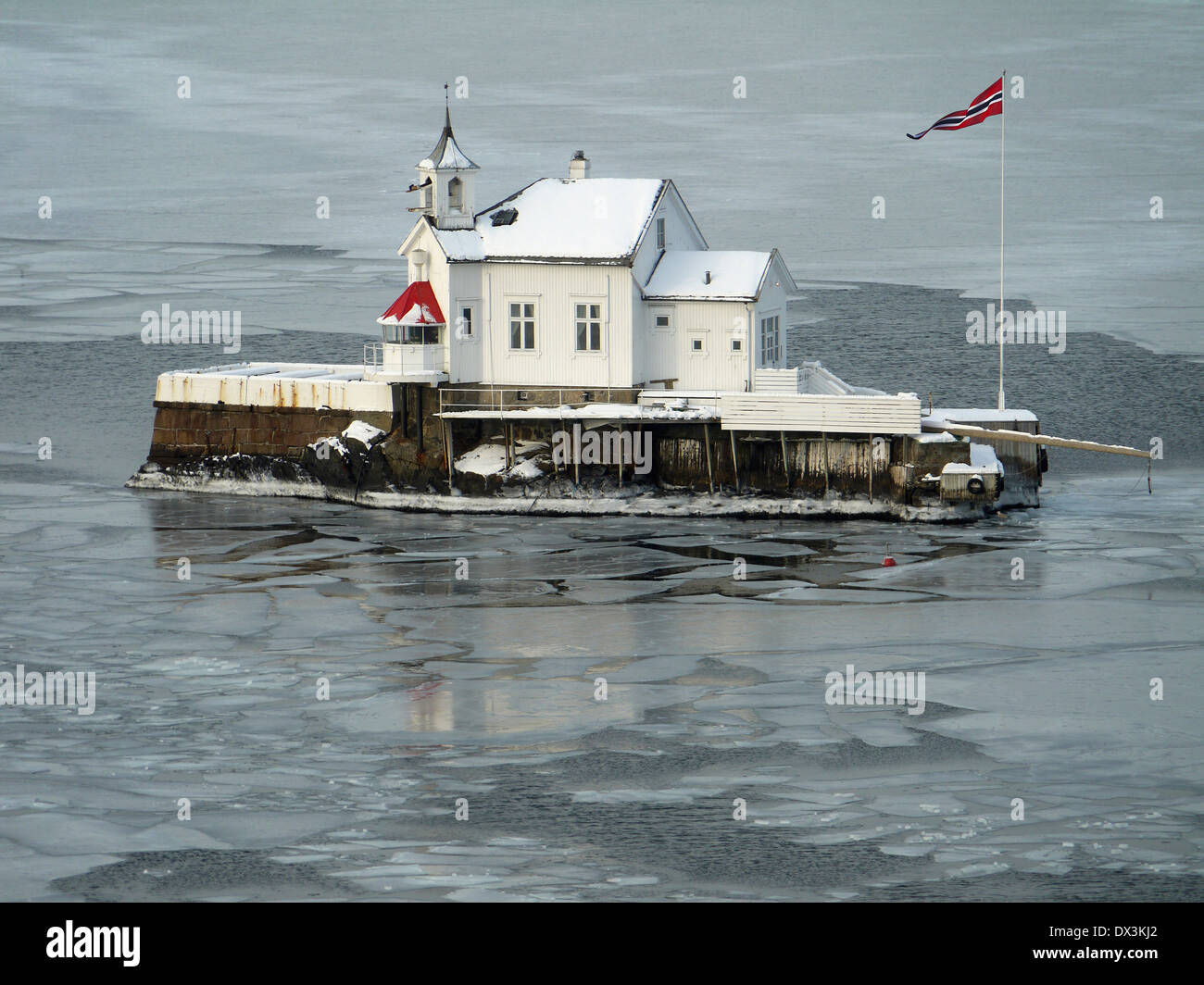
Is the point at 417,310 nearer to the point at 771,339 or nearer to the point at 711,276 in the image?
the point at 711,276

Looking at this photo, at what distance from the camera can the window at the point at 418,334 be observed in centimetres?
5044

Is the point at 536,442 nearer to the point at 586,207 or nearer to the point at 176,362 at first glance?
the point at 586,207

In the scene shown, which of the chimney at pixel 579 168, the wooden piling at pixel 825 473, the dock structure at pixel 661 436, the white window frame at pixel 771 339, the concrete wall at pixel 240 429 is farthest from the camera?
the chimney at pixel 579 168

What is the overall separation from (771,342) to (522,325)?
699cm

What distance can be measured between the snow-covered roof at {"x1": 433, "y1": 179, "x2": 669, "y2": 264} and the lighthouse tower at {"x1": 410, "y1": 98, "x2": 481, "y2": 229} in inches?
17.3

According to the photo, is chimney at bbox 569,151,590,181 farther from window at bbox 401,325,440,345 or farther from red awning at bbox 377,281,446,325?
window at bbox 401,325,440,345

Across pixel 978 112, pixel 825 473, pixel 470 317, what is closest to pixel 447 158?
pixel 470 317

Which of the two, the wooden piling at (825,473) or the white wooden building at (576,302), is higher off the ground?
the white wooden building at (576,302)

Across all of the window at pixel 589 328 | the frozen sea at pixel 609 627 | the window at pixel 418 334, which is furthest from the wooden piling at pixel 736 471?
the window at pixel 418 334

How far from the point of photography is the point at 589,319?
5003 cm

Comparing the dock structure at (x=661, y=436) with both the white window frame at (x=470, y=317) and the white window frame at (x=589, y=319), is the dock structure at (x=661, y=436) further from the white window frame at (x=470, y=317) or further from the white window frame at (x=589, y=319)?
the white window frame at (x=470, y=317)

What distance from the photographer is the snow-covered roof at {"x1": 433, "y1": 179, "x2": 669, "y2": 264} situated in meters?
50.1

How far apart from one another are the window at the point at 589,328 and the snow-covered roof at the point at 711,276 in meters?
1.50
